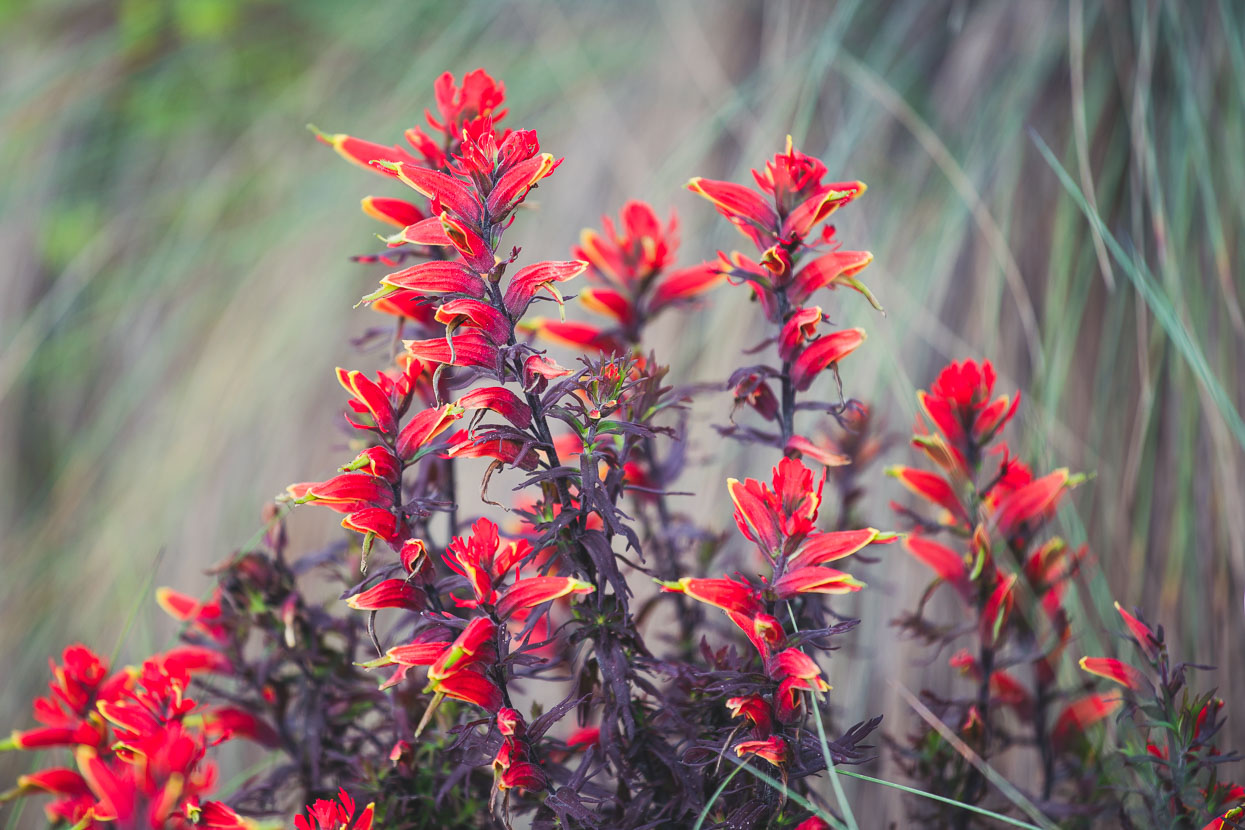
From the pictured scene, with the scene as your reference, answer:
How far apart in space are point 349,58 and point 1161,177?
1168 mm

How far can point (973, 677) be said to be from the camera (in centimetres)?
64

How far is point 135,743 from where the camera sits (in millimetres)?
464

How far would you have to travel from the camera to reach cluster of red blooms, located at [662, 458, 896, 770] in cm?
46

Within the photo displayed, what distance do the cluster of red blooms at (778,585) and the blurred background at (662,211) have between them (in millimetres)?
294

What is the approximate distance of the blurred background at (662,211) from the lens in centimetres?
97

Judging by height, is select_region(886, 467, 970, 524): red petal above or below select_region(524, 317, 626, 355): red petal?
below

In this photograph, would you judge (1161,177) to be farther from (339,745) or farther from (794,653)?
(339,745)

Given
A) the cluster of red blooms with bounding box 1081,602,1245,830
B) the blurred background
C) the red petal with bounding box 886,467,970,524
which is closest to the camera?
the cluster of red blooms with bounding box 1081,602,1245,830

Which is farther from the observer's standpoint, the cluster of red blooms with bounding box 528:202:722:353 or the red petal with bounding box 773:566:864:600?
the cluster of red blooms with bounding box 528:202:722:353

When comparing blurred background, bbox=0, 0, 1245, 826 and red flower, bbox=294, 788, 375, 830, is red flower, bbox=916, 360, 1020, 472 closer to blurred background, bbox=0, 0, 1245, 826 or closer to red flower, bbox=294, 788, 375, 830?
blurred background, bbox=0, 0, 1245, 826

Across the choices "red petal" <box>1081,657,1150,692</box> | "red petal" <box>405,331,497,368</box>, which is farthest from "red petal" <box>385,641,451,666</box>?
"red petal" <box>1081,657,1150,692</box>

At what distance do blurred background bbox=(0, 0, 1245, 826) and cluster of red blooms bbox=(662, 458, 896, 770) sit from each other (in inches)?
11.6

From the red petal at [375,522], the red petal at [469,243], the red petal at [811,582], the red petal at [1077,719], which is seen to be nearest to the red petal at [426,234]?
the red petal at [469,243]

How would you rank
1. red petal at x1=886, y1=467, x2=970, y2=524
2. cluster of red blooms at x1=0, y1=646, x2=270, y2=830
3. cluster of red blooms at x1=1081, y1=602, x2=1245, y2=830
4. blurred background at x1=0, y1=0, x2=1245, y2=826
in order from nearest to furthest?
1. cluster of red blooms at x1=0, y1=646, x2=270, y2=830
2. cluster of red blooms at x1=1081, y1=602, x2=1245, y2=830
3. red petal at x1=886, y1=467, x2=970, y2=524
4. blurred background at x1=0, y1=0, x2=1245, y2=826
